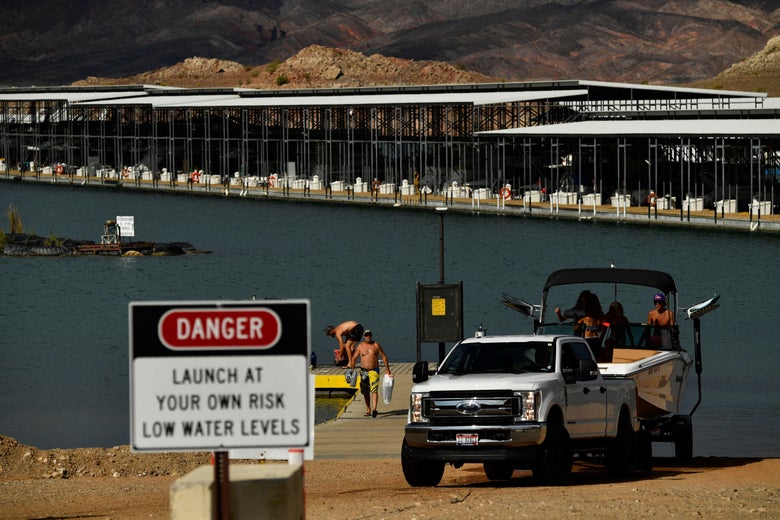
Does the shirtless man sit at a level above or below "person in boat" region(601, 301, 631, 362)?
below

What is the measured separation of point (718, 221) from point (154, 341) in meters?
69.7

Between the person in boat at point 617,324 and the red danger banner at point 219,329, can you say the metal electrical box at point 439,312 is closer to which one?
the person in boat at point 617,324

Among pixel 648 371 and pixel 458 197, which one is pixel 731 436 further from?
pixel 458 197

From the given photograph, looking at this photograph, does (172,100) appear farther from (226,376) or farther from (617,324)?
(226,376)

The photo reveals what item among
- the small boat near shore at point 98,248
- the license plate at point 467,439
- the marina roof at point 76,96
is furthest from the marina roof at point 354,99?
the license plate at point 467,439

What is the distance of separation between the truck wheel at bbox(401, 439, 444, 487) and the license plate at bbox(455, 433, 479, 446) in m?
0.50

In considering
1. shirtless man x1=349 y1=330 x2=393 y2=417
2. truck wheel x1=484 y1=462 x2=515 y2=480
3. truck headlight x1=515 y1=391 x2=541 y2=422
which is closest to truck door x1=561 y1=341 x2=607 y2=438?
truck headlight x1=515 y1=391 x2=541 y2=422

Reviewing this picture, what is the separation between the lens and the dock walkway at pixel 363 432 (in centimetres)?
2289

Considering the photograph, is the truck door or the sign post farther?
the truck door

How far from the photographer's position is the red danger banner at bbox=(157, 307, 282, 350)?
287 inches

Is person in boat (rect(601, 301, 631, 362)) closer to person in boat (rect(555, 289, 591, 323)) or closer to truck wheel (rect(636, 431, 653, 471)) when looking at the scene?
person in boat (rect(555, 289, 591, 323))

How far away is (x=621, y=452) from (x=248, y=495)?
1226cm

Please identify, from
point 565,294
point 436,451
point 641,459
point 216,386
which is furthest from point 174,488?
point 565,294

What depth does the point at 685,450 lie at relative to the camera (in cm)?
2220
